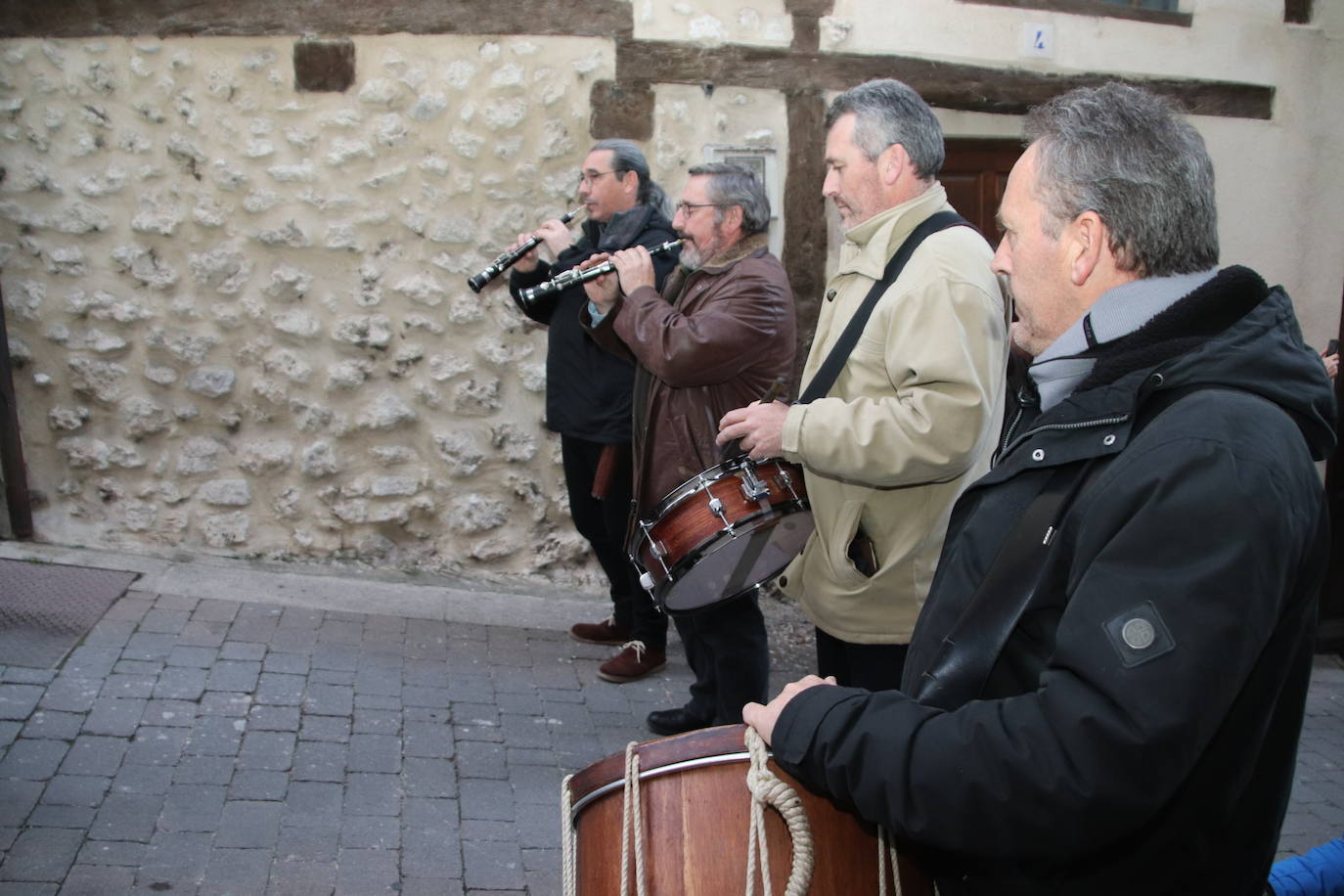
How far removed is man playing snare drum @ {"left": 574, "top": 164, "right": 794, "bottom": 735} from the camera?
355 centimetres

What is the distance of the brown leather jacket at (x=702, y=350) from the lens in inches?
139

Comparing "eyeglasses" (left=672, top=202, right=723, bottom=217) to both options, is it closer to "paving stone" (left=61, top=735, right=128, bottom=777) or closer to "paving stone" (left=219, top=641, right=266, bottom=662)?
"paving stone" (left=219, top=641, right=266, bottom=662)

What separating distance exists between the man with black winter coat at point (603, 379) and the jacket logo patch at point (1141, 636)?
316 cm

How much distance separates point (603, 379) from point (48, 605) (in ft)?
7.18

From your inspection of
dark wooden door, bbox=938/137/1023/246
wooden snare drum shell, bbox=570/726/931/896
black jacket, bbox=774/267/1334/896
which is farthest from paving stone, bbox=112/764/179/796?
dark wooden door, bbox=938/137/1023/246

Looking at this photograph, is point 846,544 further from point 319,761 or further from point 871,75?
point 871,75

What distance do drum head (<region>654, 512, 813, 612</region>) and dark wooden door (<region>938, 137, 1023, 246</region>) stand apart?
126 inches

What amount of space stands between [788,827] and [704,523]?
1585 mm

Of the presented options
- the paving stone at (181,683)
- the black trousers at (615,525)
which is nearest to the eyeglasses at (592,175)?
the black trousers at (615,525)

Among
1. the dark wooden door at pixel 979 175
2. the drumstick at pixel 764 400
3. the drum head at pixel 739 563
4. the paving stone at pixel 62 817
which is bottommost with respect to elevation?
the paving stone at pixel 62 817

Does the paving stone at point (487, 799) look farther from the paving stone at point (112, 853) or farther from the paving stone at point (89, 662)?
the paving stone at point (89, 662)

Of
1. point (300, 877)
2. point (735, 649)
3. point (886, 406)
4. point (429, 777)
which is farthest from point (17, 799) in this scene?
point (886, 406)

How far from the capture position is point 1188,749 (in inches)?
48.2

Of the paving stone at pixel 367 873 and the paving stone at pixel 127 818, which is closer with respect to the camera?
the paving stone at pixel 367 873
